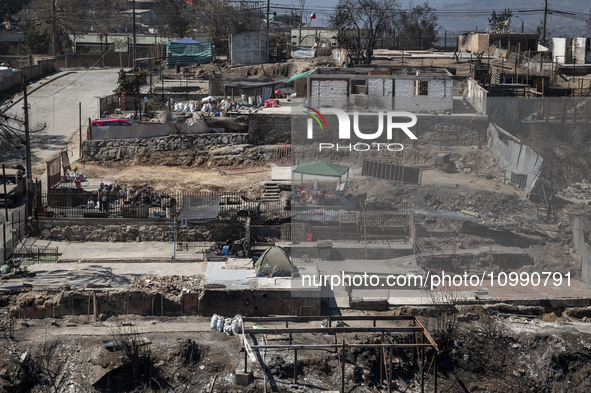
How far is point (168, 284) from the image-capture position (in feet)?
58.2

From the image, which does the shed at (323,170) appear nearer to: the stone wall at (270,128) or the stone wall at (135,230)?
the stone wall at (135,230)

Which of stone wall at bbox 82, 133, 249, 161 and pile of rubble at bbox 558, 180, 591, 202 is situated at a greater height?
stone wall at bbox 82, 133, 249, 161

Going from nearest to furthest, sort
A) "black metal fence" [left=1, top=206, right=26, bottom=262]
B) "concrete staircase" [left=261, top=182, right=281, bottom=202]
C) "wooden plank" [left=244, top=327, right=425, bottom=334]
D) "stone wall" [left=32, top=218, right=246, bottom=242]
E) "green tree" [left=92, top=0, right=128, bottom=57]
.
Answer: "wooden plank" [left=244, top=327, right=425, bottom=334]
"black metal fence" [left=1, top=206, right=26, bottom=262]
"stone wall" [left=32, top=218, right=246, bottom=242]
"concrete staircase" [left=261, top=182, right=281, bottom=202]
"green tree" [left=92, top=0, right=128, bottom=57]

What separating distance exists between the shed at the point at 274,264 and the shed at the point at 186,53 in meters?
22.5

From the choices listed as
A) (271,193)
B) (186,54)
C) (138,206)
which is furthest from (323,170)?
(186,54)

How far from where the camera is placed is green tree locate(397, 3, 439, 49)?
1893 inches

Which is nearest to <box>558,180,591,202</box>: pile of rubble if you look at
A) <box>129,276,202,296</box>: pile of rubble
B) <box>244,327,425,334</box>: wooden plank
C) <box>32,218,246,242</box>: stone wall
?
<box>32,218,246,242</box>: stone wall

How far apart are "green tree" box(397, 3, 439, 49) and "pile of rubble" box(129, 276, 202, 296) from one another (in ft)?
105

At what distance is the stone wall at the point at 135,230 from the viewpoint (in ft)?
69.8

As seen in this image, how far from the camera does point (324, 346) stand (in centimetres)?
1534

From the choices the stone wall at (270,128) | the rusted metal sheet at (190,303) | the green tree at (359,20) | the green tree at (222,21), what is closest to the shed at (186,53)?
the green tree at (222,21)

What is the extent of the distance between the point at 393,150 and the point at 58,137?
13.0 metres

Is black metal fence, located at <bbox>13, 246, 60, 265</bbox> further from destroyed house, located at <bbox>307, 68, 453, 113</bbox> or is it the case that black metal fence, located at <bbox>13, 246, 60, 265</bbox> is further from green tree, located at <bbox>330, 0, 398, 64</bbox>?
green tree, located at <bbox>330, 0, 398, 64</bbox>

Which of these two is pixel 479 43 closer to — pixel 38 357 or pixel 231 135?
pixel 231 135
